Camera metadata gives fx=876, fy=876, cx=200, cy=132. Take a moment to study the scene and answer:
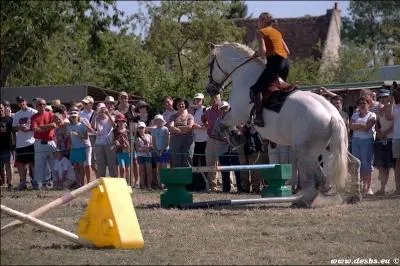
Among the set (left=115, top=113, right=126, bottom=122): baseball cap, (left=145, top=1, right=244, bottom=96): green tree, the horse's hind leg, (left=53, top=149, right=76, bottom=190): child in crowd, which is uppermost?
(left=145, top=1, right=244, bottom=96): green tree

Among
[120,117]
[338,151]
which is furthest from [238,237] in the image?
[120,117]

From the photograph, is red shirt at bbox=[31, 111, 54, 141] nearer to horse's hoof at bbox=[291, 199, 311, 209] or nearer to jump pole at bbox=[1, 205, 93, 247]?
horse's hoof at bbox=[291, 199, 311, 209]

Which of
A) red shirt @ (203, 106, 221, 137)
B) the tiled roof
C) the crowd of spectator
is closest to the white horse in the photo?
the crowd of spectator

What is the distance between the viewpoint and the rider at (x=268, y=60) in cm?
1416

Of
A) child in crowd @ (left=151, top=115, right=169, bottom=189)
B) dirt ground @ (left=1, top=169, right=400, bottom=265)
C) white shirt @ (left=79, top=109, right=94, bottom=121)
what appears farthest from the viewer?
white shirt @ (left=79, top=109, right=94, bottom=121)

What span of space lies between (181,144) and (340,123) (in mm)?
5707

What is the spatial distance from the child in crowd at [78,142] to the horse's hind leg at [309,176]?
6664 mm

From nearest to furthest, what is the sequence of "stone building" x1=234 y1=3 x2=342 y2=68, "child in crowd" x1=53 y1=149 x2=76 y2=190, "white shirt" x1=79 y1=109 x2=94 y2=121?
"child in crowd" x1=53 y1=149 x2=76 y2=190 < "white shirt" x1=79 y1=109 x2=94 y2=121 < "stone building" x1=234 y1=3 x2=342 y2=68

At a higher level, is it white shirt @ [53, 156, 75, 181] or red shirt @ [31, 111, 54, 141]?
red shirt @ [31, 111, 54, 141]

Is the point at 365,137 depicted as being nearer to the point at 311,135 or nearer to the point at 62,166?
the point at 311,135

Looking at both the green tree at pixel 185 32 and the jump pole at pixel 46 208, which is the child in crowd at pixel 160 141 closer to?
the jump pole at pixel 46 208

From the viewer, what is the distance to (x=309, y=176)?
14148 mm

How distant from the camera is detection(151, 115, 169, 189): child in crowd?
18906mm

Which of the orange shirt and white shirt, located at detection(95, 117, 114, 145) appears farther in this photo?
white shirt, located at detection(95, 117, 114, 145)
